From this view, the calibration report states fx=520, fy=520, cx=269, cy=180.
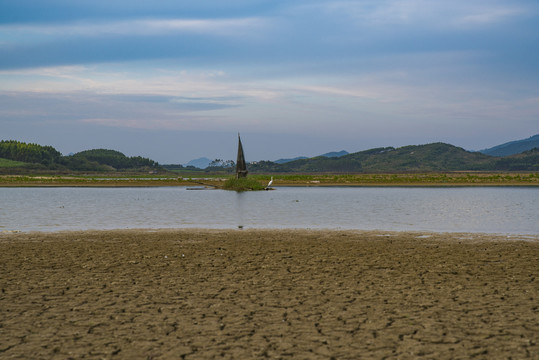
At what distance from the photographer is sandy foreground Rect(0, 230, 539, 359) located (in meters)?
7.02

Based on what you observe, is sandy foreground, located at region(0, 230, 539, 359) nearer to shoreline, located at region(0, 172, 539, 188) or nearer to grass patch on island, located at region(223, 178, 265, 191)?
grass patch on island, located at region(223, 178, 265, 191)

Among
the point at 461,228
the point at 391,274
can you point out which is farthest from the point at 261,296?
the point at 461,228

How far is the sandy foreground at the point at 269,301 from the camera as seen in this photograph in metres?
7.02

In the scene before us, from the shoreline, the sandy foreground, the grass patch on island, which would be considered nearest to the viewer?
the sandy foreground

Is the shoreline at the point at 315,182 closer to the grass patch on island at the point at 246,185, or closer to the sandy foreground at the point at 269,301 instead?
the grass patch on island at the point at 246,185

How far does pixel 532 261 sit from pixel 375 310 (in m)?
6.71

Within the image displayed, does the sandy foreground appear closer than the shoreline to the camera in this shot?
Yes

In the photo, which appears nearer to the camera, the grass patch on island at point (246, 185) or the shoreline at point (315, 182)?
the grass patch on island at point (246, 185)

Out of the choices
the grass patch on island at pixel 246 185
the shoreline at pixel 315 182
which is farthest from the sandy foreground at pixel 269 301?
the shoreline at pixel 315 182

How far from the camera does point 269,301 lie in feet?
30.7

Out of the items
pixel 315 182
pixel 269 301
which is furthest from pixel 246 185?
pixel 269 301

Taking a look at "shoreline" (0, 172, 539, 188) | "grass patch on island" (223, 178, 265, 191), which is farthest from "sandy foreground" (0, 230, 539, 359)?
"shoreline" (0, 172, 539, 188)

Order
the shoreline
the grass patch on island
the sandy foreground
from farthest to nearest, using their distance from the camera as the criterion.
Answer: the shoreline
the grass patch on island
the sandy foreground

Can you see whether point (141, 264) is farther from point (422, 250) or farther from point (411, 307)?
point (422, 250)
